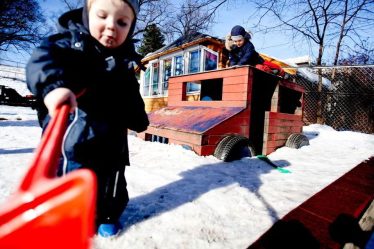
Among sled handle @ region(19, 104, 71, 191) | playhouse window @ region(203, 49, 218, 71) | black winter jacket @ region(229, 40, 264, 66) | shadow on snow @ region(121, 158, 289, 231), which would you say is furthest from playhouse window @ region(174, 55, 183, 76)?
sled handle @ region(19, 104, 71, 191)

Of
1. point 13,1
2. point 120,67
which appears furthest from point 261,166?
point 13,1

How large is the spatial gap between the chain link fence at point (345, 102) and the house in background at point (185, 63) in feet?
7.32

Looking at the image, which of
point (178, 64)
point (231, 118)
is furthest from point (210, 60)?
point (231, 118)

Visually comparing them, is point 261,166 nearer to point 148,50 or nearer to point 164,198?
point 164,198

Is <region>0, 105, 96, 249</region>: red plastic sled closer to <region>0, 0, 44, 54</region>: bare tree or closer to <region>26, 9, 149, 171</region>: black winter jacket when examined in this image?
<region>26, 9, 149, 171</region>: black winter jacket

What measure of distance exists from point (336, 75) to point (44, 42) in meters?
13.2

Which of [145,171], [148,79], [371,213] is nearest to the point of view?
[371,213]

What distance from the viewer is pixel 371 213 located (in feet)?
5.29

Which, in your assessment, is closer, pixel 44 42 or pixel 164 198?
pixel 44 42

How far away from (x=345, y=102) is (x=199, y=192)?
11.2 m

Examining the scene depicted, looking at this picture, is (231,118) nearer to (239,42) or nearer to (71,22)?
(239,42)

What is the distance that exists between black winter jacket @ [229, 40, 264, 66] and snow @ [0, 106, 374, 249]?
7.28 ft

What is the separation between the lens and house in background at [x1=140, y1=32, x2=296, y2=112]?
1269cm

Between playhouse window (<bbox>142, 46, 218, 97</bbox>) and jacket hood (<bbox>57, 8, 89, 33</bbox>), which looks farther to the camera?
playhouse window (<bbox>142, 46, 218, 97</bbox>)
